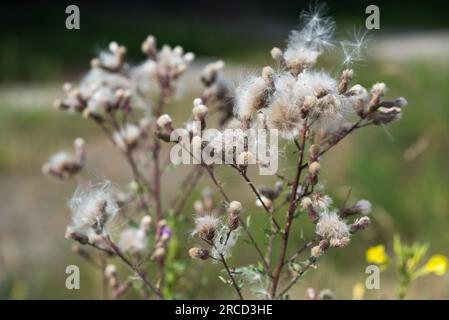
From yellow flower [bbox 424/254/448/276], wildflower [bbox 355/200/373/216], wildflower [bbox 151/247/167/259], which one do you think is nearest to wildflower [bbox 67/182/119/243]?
wildflower [bbox 151/247/167/259]

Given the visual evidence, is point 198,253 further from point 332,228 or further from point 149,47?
point 149,47

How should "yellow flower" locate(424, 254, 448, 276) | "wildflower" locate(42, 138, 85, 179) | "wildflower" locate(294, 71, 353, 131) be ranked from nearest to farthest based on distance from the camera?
"wildflower" locate(294, 71, 353, 131)
"yellow flower" locate(424, 254, 448, 276)
"wildflower" locate(42, 138, 85, 179)

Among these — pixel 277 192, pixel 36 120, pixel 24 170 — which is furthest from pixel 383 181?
pixel 36 120

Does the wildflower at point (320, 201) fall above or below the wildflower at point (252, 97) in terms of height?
below

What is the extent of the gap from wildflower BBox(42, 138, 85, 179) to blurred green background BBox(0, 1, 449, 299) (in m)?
0.50

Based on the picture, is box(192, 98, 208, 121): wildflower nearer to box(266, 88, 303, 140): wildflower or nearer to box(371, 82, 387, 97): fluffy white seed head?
box(266, 88, 303, 140): wildflower

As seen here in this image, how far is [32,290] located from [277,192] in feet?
6.02

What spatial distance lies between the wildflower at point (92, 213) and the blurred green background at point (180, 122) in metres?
0.43

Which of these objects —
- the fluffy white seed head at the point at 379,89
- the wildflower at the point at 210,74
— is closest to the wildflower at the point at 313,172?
the fluffy white seed head at the point at 379,89

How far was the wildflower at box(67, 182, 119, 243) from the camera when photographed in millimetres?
1798

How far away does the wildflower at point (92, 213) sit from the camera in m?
1.80

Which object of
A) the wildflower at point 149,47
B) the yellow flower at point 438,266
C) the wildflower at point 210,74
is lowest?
the yellow flower at point 438,266

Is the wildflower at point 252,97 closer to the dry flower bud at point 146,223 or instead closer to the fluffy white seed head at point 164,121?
the fluffy white seed head at point 164,121

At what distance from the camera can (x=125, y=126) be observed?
236 cm
